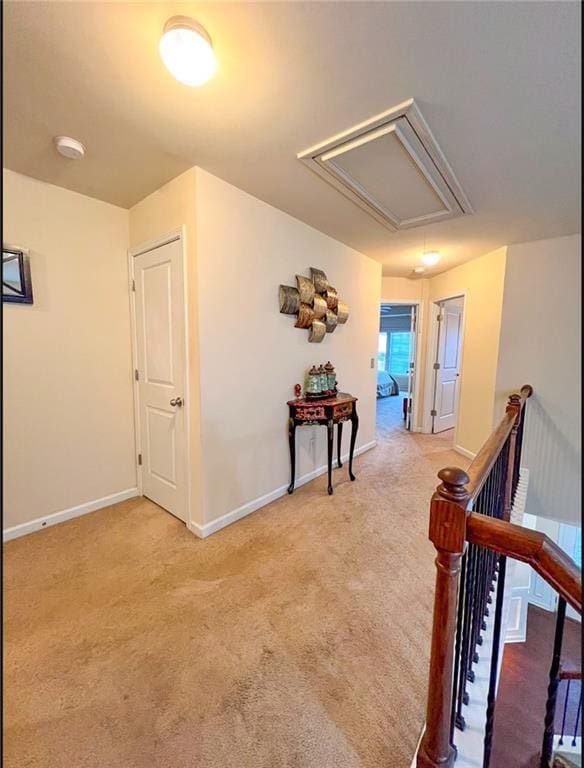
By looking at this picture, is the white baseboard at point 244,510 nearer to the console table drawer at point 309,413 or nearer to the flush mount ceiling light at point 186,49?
the console table drawer at point 309,413

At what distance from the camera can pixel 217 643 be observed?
144 centimetres

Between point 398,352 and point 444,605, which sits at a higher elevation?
point 398,352

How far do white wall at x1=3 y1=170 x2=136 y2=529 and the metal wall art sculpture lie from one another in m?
1.30

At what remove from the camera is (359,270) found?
3.62 meters

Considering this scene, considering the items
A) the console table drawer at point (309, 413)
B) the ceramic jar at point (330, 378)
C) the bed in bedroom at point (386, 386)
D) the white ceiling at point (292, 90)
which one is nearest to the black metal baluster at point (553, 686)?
the white ceiling at point (292, 90)

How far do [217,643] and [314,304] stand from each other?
2.38m

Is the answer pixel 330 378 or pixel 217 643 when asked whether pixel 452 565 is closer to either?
pixel 217 643

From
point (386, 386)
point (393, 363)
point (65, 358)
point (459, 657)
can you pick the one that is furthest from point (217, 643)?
point (393, 363)

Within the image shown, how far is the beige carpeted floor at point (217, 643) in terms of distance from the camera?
1.09 metres

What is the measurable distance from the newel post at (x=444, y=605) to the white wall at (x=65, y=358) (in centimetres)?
250

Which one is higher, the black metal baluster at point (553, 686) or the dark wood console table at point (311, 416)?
the dark wood console table at point (311, 416)

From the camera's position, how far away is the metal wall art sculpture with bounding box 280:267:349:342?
105 inches

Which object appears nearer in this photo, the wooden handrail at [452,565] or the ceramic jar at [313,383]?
the wooden handrail at [452,565]

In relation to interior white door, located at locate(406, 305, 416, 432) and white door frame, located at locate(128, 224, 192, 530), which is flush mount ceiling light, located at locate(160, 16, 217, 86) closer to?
white door frame, located at locate(128, 224, 192, 530)
